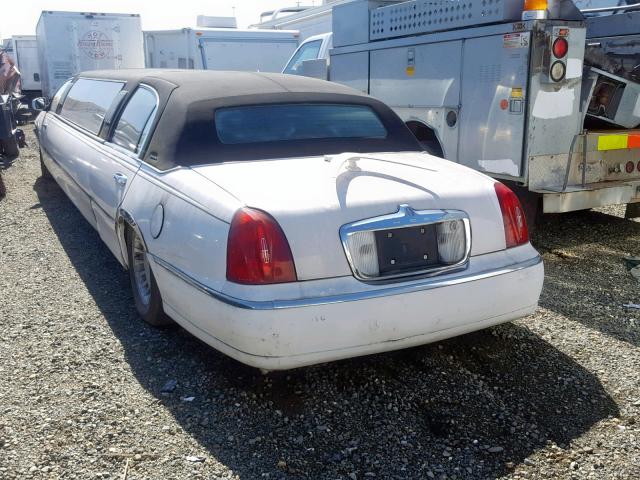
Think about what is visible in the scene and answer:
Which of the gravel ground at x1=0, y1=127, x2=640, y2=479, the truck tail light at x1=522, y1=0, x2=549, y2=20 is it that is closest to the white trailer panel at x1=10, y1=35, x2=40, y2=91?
the gravel ground at x1=0, y1=127, x2=640, y2=479

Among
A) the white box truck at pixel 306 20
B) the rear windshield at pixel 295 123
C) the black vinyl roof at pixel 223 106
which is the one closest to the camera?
the black vinyl roof at pixel 223 106

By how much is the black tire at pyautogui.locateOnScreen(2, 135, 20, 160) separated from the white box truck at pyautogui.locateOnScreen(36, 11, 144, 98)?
663cm

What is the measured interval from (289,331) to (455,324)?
0.83 metres

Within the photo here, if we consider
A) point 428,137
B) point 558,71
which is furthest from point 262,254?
point 428,137

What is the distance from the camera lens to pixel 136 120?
437 cm

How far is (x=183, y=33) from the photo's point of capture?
15.7 metres

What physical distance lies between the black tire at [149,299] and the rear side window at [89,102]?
4.78ft

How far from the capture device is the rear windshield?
12.5 feet

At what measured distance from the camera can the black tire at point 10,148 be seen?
10.3 m

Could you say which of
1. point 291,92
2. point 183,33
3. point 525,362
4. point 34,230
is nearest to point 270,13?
point 183,33

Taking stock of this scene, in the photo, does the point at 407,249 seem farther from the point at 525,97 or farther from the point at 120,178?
the point at 525,97

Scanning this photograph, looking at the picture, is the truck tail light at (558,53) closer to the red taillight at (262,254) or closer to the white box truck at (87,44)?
the red taillight at (262,254)

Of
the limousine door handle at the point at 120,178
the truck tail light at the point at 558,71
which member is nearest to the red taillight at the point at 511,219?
the truck tail light at the point at 558,71

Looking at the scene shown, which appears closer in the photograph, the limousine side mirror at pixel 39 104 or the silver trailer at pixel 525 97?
the silver trailer at pixel 525 97
